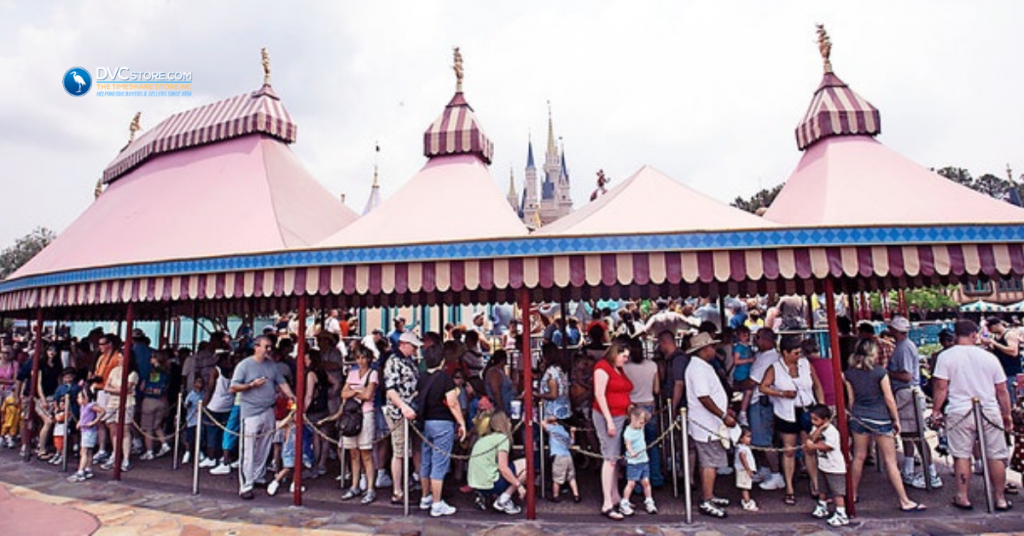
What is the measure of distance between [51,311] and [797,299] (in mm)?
17673

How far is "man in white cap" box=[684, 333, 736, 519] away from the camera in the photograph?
19.5 ft

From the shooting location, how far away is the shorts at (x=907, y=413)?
22.7ft

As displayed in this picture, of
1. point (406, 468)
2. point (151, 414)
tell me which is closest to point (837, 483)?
point (406, 468)

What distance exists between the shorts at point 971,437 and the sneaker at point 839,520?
5.22 ft

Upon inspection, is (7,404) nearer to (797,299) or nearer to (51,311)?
(51,311)

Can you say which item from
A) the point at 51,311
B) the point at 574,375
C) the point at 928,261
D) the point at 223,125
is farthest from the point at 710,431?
the point at 51,311

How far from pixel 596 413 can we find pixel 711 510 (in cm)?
158

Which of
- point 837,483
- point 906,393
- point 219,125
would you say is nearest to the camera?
point 837,483

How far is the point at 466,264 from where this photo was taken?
5957mm

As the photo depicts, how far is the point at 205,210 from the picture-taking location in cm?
981

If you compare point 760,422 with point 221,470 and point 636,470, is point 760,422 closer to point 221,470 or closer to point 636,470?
point 636,470

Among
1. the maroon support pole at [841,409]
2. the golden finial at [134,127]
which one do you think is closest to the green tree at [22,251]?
the golden finial at [134,127]

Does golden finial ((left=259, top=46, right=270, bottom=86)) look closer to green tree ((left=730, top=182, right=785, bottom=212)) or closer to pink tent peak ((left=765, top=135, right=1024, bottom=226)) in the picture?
pink tent peak ((left=765, top=135, right=1024, bottom=226))

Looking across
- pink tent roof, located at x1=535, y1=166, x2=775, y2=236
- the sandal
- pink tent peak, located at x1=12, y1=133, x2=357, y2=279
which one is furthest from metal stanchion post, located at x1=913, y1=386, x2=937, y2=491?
pink tent peak, located at x1=12, y1=133, x2=357, y2=279
